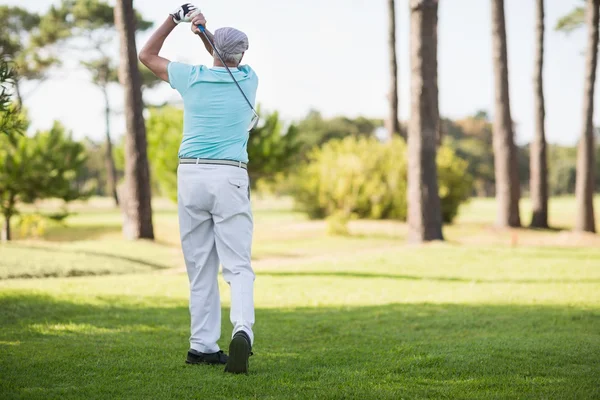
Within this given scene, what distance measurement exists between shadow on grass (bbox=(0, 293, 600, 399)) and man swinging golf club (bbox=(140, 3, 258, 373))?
1.44ft

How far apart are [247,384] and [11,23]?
148 ft

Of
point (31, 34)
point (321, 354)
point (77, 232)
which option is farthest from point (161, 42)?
point (31, 34)

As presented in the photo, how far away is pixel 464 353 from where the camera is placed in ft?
18.3

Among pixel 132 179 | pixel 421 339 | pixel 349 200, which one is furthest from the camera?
pixel 349 200

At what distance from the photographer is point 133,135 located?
62.5ft

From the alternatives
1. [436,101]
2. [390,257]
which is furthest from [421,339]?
[436,101]

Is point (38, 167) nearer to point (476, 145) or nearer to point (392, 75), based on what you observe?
point (392, 75)

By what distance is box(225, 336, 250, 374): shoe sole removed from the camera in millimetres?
4734

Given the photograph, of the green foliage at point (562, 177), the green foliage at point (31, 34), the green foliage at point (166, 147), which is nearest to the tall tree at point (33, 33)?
the green foliage at point (31, 34)

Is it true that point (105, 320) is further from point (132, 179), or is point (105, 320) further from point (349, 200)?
point (349, 200)

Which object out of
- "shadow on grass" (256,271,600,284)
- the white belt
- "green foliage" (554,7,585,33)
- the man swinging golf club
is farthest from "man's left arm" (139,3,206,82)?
"green foliage" (554,7,585,33)

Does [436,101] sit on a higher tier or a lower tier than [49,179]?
higher

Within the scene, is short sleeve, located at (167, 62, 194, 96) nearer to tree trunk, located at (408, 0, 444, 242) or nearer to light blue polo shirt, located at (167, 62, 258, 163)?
light blue polo shirt, located at (167, 62, 258, 163)

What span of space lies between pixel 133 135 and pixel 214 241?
14473 mm
